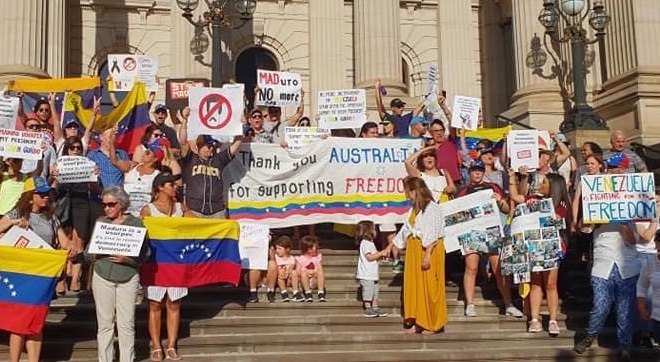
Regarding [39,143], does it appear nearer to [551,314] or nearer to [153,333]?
[153,333]

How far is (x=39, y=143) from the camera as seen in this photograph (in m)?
10.4

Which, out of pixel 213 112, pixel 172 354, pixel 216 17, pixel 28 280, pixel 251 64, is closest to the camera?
pixel 28 280

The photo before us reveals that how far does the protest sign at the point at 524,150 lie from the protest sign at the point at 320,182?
7.78 ft

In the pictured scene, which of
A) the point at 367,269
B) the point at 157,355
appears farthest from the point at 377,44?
the point at 157,355

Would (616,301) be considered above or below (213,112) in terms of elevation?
below

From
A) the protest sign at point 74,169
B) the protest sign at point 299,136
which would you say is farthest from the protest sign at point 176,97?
the protest sign at point 74,169

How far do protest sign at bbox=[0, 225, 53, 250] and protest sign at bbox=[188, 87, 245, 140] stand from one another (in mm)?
3098

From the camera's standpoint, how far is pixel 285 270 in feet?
36.6

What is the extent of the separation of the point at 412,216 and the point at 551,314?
2174mm

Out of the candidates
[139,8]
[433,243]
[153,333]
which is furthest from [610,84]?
[153,333]

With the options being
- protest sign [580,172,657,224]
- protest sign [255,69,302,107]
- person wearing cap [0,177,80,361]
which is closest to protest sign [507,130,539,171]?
protest sign [580,172,657,224]

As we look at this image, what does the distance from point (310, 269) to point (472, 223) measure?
7.72ft

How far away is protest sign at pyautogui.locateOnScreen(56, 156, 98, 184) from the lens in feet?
34.3

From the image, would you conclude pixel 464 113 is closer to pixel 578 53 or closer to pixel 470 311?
pixel 470 311
